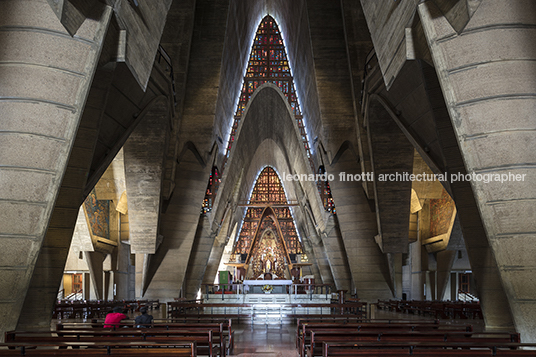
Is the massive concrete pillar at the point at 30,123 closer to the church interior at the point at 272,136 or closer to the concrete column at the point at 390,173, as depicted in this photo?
the church interior at the point at 272,136

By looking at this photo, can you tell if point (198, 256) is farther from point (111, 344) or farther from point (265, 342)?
point (111, 344)

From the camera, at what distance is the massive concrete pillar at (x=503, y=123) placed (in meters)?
6.19

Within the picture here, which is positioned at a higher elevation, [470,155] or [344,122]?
[344,122]

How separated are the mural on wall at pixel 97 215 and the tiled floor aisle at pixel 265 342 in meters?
12.0

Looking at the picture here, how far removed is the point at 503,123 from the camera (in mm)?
6285

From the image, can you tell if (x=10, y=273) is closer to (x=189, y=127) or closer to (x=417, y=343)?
(x=417, y=343)

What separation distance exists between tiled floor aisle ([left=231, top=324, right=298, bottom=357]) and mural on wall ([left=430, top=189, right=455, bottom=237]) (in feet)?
41.0

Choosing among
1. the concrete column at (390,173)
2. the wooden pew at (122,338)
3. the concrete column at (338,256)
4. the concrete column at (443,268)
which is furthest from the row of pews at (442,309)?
the wooden pew at (122,338)

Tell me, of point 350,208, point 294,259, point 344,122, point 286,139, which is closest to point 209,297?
point 350,208

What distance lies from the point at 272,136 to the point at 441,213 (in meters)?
18.4

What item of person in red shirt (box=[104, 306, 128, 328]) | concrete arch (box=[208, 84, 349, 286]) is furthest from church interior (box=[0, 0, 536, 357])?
person in red shirt (box=[104, 306, 128, 328])

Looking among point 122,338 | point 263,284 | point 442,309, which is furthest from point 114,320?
point 263,284

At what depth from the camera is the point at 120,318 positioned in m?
7.06

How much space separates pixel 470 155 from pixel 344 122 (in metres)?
13.4
